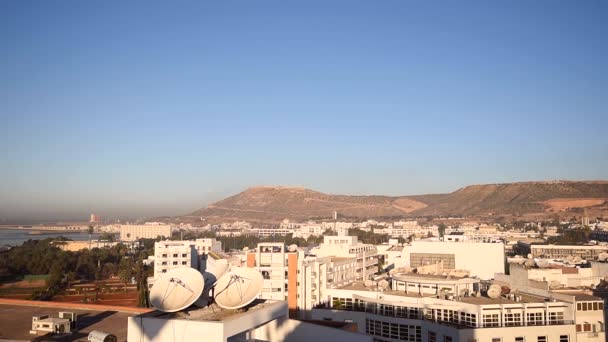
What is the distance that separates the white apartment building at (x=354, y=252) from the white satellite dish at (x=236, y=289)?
92.6 feet

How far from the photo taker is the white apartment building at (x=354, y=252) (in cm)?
4406

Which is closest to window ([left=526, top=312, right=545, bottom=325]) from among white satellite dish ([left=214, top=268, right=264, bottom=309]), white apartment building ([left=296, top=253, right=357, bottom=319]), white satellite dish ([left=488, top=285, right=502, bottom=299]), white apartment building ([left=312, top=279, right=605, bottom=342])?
white apartment building ([left=312, top=279, right=605, bottom=342])

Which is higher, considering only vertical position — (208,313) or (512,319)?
(208,313)

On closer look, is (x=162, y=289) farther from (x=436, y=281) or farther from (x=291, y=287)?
(x=291, y=287)

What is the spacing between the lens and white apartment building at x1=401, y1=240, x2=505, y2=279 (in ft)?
141

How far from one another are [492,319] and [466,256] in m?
20.9

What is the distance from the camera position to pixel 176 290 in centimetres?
1477

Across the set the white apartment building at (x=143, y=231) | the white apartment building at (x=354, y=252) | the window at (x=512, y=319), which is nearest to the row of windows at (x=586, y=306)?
the window at (x=512, y=319)

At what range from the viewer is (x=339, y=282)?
3831 cm

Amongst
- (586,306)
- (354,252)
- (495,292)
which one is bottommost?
(586,306)

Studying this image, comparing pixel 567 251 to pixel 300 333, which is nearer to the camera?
pixel 300 333

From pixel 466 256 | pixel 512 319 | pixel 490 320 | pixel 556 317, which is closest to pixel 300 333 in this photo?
pixel 490 320

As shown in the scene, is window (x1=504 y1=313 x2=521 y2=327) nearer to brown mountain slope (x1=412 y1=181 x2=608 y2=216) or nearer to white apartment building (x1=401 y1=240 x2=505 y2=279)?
white apartment building (x1=401 y1=240 x2=505 y2=279)

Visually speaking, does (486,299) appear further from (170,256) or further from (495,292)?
(170,256)
